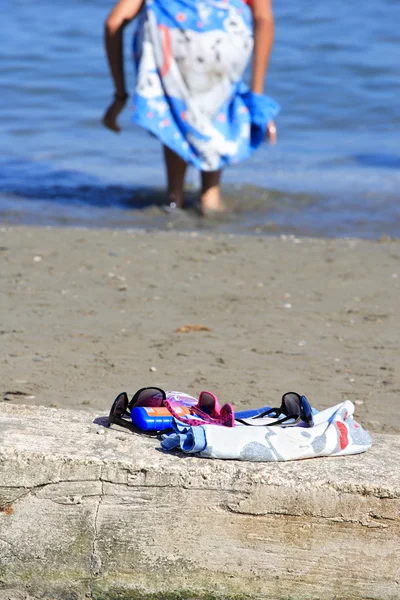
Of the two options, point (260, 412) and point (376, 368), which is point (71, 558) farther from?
point (376, 368)

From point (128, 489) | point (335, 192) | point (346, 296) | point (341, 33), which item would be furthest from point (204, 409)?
point (341, 33)

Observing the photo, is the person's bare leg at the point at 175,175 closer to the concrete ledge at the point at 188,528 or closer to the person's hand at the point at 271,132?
the person's hand at the point at 271,132

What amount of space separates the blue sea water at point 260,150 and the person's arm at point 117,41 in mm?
744

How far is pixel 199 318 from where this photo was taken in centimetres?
430

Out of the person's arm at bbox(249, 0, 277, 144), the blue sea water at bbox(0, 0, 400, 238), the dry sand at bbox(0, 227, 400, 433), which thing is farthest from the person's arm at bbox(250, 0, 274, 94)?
the dry sand at bbox(0, 227, 400, 433)

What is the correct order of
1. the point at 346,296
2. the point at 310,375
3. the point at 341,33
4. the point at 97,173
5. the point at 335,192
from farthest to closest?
1. the point at 341,33
2. the point at 97,173
3. the point at 335,192
4. the point at 346,296
5. the point at 310,375

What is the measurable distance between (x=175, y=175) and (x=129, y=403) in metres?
4.28

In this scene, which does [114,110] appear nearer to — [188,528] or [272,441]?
[272,441]

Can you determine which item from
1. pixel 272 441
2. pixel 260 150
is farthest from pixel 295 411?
pixel 260 150

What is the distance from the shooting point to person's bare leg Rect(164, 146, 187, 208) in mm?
6555

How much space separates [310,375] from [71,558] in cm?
154

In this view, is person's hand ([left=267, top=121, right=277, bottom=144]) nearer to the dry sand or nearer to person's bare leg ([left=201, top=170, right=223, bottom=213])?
person's bare leg ([left=201, top=170, right=223, bottom=213])

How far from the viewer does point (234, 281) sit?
487cm

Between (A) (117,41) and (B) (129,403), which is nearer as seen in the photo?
(B) (129,403)
